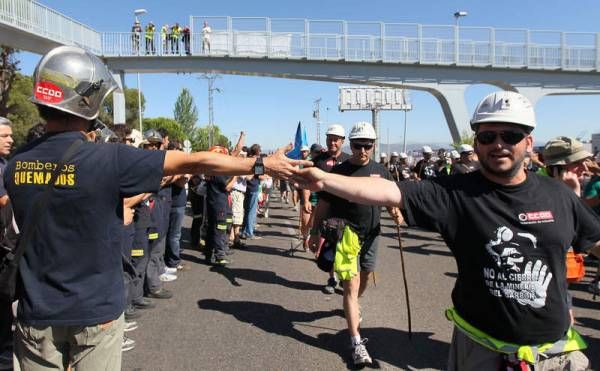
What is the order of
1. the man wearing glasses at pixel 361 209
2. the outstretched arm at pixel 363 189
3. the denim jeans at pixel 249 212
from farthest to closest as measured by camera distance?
1. the denim jeans at pixel 249 212
2. the man wearing glasses at pixel 361 209
3. the outstretched arm at pixel 363 189

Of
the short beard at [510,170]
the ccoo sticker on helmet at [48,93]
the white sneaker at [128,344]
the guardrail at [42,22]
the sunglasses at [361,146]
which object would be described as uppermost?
the guardrail at [42,22]

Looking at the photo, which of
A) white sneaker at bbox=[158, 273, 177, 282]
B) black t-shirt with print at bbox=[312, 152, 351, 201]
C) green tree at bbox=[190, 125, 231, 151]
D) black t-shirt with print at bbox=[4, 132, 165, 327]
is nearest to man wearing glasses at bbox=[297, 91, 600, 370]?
black t-shirt with print at bbox=[4, 132, 165, 327]

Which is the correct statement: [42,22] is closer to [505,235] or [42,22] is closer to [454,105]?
[505,235]

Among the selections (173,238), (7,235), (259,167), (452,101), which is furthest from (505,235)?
(452,101)

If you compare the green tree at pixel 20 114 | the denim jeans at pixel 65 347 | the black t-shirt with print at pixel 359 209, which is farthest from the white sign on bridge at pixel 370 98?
the denim jeans at pixel 65 347

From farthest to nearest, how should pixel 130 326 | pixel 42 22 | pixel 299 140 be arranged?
1. pixel 42 22
2. pixel 299 140
3. pixel 130 326

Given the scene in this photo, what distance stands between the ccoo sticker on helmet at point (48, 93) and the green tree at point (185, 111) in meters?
82.1

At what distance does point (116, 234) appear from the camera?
7.27 ft

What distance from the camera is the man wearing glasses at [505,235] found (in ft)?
7.04

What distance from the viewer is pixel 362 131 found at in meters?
4.53

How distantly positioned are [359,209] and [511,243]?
244 centimetres

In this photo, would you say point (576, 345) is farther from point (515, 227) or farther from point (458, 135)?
point (458, 135)

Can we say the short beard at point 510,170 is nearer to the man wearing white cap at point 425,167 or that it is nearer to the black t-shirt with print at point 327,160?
the black t-shirt with print at point 327,160

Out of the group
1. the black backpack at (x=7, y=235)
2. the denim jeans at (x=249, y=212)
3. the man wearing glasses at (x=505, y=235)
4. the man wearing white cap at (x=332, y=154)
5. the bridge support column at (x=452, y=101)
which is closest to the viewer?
the man wearing glasses at (x=505, y=235)
